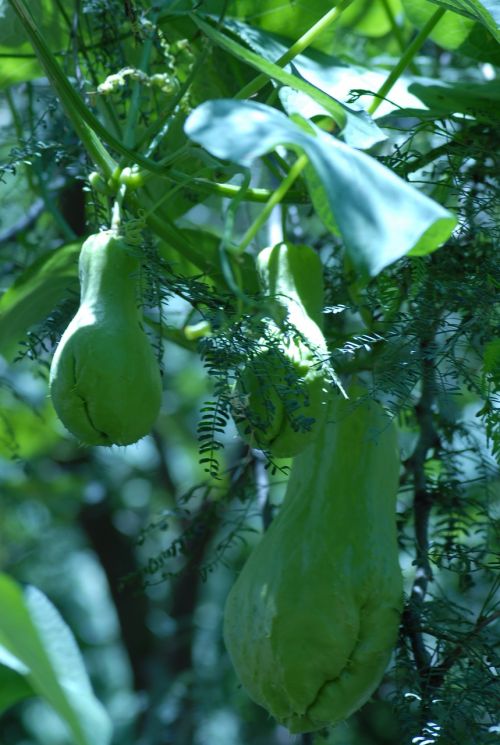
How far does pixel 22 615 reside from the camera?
0.39 meters

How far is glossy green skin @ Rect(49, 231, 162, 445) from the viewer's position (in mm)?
598

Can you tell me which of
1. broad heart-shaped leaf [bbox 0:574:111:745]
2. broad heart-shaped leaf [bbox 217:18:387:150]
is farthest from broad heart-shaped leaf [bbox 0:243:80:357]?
broad heart-shaped leaf [bbox 0:574:111:745]

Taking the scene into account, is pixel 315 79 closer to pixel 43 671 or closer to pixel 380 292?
pixel 380 292

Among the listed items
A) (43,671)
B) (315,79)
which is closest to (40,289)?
(315,79)

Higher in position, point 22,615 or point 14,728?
point 14,728

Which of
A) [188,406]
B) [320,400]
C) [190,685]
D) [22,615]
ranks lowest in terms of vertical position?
[22,615]

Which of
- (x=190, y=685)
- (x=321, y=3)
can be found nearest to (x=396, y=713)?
(x=321, y=3)

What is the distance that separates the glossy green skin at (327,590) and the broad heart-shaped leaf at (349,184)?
23 centimetres

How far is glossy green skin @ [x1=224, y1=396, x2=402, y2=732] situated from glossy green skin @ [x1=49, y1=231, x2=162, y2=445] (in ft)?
0.42

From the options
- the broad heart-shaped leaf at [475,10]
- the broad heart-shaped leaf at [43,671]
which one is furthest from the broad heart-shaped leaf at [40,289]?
the broad heart-shaped leaf at [43,671]

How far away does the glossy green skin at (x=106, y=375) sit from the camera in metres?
0.60

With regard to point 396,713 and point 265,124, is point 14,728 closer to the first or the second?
point 396,713

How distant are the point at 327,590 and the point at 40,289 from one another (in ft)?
1.14

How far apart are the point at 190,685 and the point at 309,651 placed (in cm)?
104
